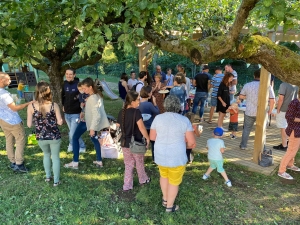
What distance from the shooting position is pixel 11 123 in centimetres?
423

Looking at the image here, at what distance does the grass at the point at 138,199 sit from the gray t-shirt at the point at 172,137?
32.8 inches

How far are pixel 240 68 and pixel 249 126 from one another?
44.4 ft

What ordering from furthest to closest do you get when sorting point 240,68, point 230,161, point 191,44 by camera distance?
point 240,68
point 230,161
point 191,44

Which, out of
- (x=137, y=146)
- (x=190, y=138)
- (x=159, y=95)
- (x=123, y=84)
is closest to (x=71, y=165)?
(x=137, y=146)

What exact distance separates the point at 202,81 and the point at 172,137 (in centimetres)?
446

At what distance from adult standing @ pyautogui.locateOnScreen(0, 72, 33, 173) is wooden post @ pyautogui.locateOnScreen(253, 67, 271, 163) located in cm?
409

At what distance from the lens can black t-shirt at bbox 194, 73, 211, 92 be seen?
7062mm

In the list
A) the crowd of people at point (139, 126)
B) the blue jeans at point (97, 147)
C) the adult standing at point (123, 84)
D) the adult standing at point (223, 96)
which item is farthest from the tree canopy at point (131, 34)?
the adult standing at point (123, 84)

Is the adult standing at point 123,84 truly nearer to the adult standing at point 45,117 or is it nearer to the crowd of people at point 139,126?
the crowd of people at point 139,126

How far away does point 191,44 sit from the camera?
3.27 meters

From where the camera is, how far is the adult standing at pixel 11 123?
4.04 meters

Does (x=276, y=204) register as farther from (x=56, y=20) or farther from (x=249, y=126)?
(x=56, y=20)

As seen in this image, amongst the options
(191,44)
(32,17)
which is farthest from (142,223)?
(32,17)

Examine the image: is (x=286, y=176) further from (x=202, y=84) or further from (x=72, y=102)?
(x=72, y=102)
